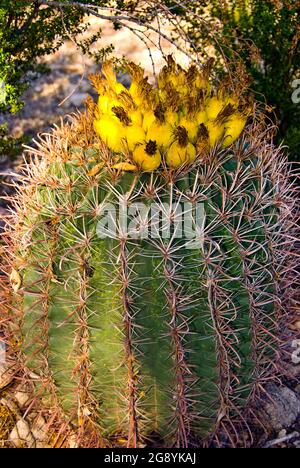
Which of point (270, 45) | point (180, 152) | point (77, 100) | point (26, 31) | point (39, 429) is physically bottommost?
point (77, 100)

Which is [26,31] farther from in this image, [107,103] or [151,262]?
[151,262]

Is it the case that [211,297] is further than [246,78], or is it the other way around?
[246,78]

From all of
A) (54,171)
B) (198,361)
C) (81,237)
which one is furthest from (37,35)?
(198,361)

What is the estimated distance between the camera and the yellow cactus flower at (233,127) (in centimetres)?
191

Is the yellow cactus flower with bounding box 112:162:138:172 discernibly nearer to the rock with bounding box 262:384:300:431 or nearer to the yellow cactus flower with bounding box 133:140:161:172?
the yellow cactus flower with bounding box 133:140:161:172

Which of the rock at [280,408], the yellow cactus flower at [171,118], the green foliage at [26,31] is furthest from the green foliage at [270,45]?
the yellow cactus flower at [171,118]

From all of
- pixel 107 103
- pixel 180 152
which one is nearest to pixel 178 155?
pixel 180 152

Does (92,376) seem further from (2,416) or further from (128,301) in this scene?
(2,416)

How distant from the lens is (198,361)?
6.28 ft

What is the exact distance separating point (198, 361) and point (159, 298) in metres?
0.23

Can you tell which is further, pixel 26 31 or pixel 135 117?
pixel 26 31

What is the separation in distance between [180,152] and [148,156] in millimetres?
86

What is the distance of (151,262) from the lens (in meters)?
1.81

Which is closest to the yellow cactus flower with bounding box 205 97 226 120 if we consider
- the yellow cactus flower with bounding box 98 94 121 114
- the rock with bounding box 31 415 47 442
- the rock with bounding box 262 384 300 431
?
the yellow cactus flower with bounding box 98 94 121 114
